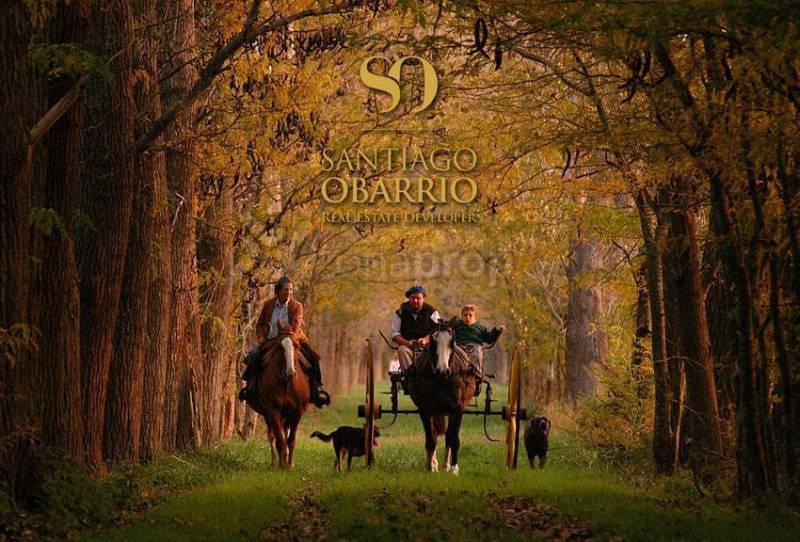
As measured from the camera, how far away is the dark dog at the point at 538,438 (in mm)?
20609

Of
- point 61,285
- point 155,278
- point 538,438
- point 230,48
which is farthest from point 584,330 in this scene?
point 61,285

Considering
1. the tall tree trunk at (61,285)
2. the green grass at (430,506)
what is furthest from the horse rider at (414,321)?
the tall tree trunk at (61,285)

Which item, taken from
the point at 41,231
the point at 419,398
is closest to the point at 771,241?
the point at 419,398

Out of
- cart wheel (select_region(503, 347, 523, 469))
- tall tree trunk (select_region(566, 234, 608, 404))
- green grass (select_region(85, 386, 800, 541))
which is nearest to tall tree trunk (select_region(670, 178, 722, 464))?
green grass (select_region(85, 386, 800, 541))

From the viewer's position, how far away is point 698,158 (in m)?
13.0

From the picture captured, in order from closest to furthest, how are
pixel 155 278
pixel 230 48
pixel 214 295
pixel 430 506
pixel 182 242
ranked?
pixel 430 506 → pixel 230 48 → pixel 155 278 → pixel 182 242 → pixel 214 295

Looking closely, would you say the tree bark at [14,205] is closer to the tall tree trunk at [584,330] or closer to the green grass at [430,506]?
the green grass at [430,506]

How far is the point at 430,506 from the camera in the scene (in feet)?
43.4

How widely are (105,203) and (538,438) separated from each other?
8412mm

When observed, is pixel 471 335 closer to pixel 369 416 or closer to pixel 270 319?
pixel 369 416

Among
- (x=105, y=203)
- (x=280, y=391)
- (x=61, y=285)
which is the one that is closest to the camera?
(x=61, y=285)

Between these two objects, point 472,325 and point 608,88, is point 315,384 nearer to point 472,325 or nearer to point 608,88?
point 472,325

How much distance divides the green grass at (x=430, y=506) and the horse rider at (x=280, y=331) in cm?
126

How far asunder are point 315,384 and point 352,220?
1237 centimetres
